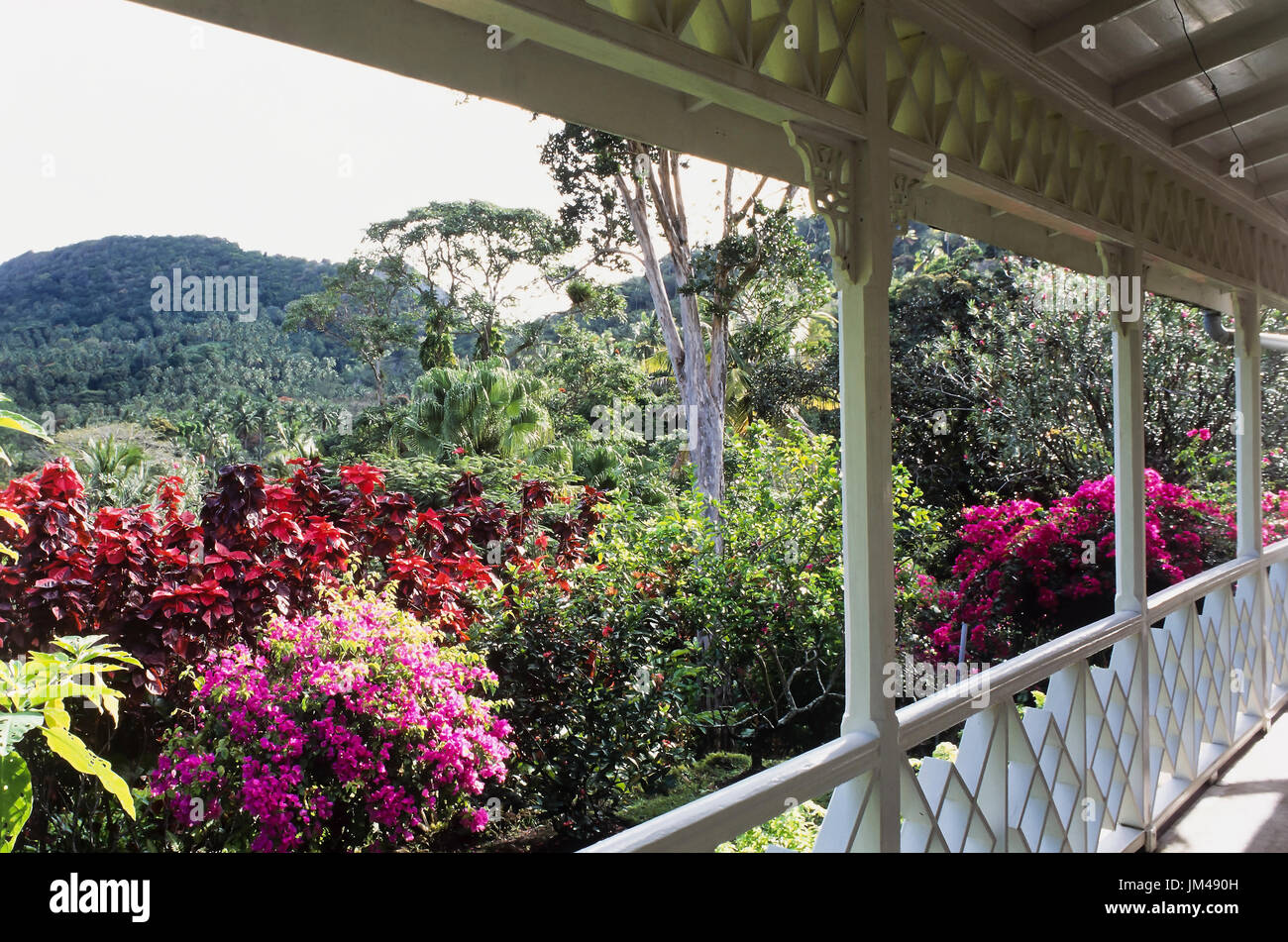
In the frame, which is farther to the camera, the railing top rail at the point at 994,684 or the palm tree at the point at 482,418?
the palm tree at the point at 482,418

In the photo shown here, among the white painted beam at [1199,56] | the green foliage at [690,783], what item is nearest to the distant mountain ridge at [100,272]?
the green foliage at [690,783]

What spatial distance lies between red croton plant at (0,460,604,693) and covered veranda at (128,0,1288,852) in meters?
1.61

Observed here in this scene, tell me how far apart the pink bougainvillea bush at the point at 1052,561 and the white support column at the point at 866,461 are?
4444 millimetres

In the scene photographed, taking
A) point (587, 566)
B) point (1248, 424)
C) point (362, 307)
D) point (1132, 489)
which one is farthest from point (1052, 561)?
point (362, 307)

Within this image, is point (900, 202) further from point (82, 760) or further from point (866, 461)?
point (82, 760)

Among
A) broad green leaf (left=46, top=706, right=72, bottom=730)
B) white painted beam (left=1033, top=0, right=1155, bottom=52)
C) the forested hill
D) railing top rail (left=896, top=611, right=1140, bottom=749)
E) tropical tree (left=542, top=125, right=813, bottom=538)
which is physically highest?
the forested hill

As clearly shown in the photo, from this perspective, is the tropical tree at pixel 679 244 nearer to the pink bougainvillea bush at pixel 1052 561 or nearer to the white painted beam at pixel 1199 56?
the pink bougainvillea bush at pixel 1052 561

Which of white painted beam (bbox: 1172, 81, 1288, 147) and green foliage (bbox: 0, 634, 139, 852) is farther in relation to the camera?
white painted beam (bbox: 1172, 81, 1288, 147)

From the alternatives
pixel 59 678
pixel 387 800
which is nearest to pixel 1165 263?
pixel 387 800

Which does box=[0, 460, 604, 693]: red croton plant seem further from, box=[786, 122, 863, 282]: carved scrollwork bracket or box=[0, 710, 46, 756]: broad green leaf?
box=[786, 122, 863, 282]: carved scrollwork bracket

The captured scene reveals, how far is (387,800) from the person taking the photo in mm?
2750

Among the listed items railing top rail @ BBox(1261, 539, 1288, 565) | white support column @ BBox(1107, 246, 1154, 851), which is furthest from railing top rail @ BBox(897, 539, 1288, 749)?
railing top rail @ BBox(1261, 539, 1288, 565)

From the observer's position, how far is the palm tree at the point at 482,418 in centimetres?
1305

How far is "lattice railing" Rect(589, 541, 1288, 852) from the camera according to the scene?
77.4 inches
